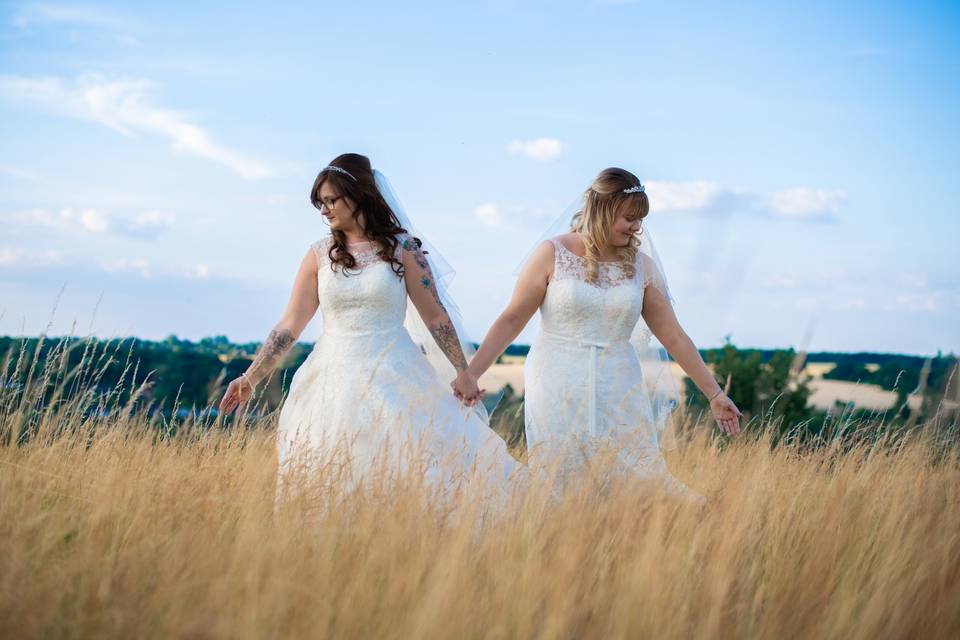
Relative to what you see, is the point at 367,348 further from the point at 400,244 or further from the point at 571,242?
the point at 571,242

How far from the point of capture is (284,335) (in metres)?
5.48

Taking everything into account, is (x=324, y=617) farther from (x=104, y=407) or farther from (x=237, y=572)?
(x=104, y=407)

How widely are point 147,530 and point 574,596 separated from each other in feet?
6.07

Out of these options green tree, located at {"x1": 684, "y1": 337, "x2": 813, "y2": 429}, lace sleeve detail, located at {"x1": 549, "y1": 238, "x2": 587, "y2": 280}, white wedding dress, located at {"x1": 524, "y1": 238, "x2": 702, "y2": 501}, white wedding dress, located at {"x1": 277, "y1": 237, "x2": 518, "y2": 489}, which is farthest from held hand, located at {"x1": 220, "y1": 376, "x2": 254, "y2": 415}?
green tree, located at {"x1": 684, "y1": 337, "x2": 813, "y2": 429}

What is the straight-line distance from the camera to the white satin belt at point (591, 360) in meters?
5.34

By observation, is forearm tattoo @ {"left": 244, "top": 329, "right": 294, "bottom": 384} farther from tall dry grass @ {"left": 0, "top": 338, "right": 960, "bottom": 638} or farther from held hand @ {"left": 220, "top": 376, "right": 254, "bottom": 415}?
tall dry grass @ {"left": 0, "top": 338, "right": 960, "bottom": 638}

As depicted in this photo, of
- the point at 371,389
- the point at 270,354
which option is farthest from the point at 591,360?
the point at 270,354

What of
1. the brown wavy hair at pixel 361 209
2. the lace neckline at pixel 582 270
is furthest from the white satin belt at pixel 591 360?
the brown wavy hair at pixel 361 209

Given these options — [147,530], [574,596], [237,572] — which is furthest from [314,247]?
[574,596]

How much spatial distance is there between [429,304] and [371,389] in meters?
0.67

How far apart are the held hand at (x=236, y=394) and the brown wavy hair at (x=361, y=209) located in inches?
33.7

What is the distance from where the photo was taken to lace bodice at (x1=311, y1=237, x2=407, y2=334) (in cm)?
530

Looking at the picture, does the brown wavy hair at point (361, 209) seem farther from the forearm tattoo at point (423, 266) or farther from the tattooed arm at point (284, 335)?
the tattooed arm at point (284, 335)

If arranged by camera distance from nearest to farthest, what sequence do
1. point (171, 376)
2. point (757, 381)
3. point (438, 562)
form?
point (438, 562)
point (171, 376)
point (757, 381)
